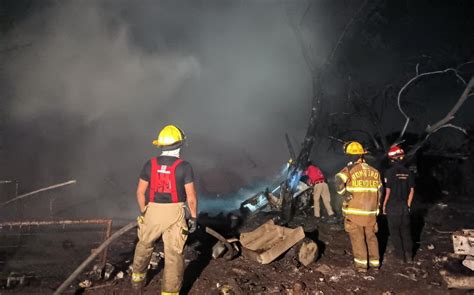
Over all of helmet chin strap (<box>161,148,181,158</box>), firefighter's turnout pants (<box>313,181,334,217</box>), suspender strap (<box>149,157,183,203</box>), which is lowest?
firefighter's turnout pants (<box>313,181,334,217</box>)

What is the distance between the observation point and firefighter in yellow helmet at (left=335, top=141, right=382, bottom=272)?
517 centimetres

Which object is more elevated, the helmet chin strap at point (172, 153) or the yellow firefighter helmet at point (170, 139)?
the yellow firefighter helmet at point (170, 139)

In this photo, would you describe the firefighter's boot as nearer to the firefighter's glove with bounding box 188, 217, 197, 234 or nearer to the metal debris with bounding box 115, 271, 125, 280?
the metal debris with bounding box 115, 271, 125, 280

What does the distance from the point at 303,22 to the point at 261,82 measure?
22.0 ft

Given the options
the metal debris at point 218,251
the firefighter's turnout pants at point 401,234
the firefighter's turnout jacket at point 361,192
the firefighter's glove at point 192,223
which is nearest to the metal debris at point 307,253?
the firefighter's turnout jacket at point 361,192

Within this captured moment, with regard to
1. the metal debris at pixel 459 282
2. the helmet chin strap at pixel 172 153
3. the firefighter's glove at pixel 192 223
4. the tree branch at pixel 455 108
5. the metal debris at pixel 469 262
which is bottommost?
the metal debris at pixel 459 282

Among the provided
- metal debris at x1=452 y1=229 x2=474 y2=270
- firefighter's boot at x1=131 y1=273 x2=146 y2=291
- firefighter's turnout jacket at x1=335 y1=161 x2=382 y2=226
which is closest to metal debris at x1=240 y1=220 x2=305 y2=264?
firefighter's turnout jacket at x1=335 y1=161 x2=382 y2=226

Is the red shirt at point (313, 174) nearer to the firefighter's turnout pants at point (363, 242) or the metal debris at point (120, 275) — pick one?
the firefighter's turnout pants at point (363, 242)

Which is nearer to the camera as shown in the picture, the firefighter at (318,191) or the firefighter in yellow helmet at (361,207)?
the firefighter in yellow helmet at (361,207)

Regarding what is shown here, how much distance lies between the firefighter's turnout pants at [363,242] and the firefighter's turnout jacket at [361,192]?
3.5 inches

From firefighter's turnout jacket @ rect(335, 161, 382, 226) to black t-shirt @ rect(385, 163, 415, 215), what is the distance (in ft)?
1.68

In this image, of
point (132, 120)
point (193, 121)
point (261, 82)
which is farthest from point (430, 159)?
point (132, 120)

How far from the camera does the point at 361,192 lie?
17.0 feet

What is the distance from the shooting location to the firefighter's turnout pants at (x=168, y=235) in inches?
157
